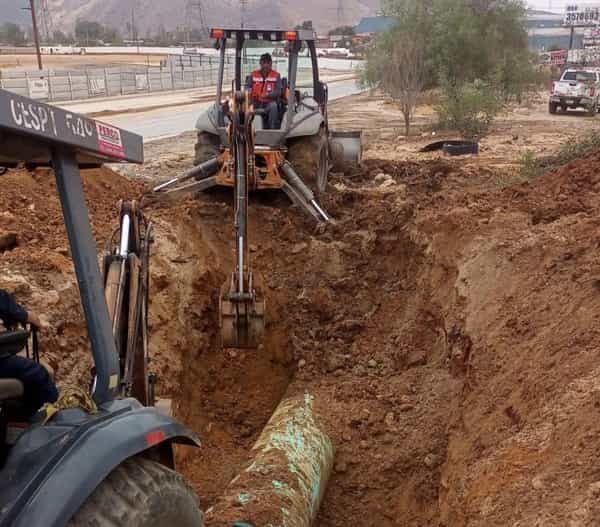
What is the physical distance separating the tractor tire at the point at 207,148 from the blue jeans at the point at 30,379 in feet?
25.6

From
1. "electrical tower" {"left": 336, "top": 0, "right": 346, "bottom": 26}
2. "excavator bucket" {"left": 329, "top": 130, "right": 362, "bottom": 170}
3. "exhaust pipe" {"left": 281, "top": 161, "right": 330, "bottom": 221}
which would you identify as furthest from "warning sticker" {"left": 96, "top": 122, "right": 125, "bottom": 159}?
"electrical tower" {"left": 336, "top": 0, "right": 346, "bottom": 26}

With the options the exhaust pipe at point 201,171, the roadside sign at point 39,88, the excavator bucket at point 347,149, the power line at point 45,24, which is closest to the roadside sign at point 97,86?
the roadside sign at point 39,88

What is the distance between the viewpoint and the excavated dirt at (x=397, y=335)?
3.92 m

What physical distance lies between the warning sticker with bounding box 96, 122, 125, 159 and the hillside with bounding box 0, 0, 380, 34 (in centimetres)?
15486

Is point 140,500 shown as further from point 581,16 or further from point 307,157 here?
point 581,16

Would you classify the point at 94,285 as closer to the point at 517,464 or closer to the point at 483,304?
the point at 517,464

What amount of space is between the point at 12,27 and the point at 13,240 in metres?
92.8

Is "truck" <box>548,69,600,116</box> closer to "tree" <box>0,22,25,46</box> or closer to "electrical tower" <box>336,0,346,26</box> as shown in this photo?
"tree" <box>0,22,25,46</box>

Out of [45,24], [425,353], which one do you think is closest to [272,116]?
[425,353]

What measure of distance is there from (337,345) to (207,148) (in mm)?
4089

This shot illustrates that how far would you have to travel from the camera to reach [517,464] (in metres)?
3.62

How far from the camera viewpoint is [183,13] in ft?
540

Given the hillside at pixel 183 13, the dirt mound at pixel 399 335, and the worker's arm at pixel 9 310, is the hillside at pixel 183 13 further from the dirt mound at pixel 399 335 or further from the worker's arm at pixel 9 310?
the worker's arm at pixel 9 310

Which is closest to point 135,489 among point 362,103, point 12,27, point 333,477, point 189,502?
point 189,502
